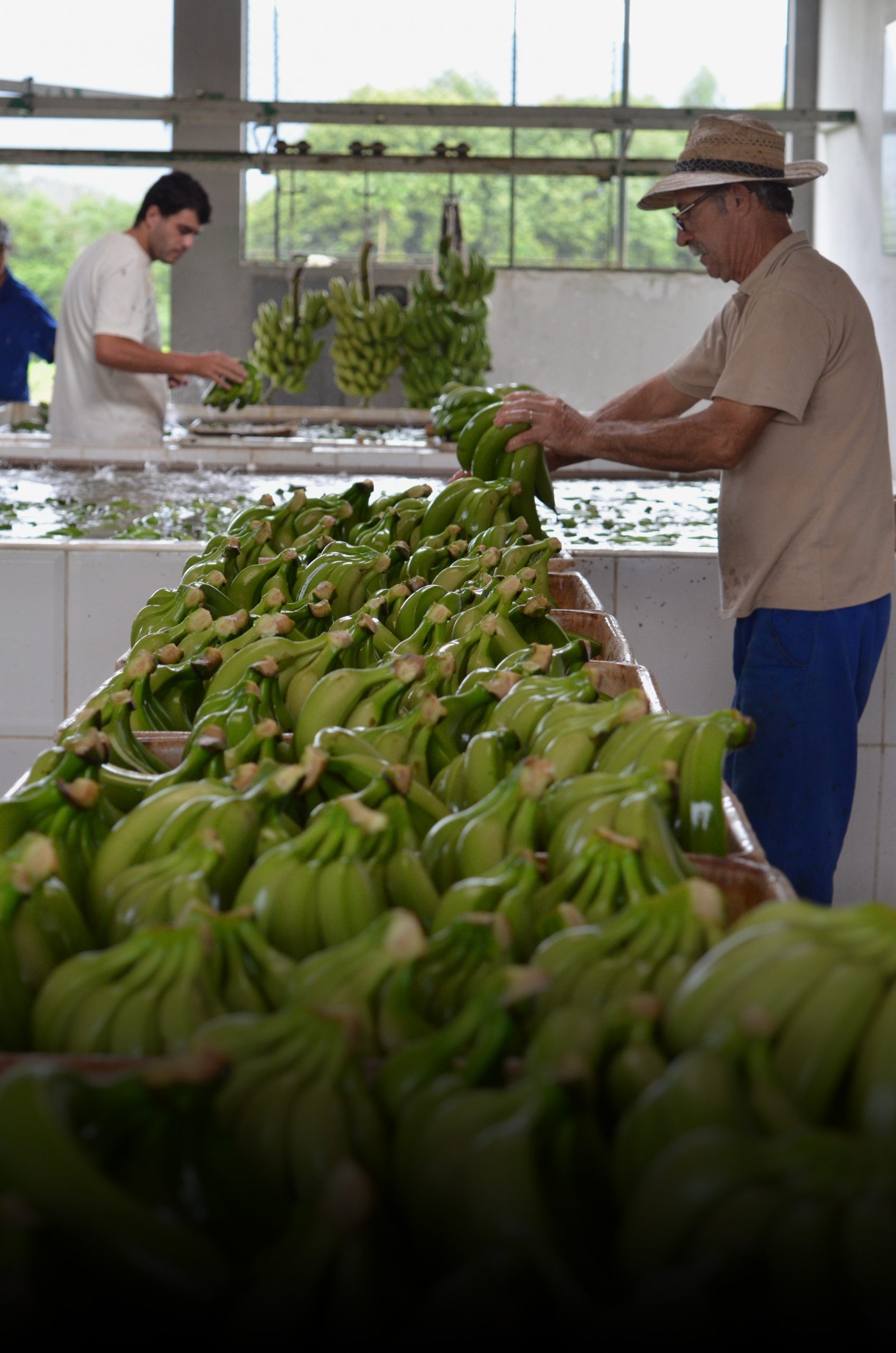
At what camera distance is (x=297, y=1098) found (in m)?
0.75

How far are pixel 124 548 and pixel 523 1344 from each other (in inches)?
111

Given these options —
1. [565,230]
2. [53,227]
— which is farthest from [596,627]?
[53,227]

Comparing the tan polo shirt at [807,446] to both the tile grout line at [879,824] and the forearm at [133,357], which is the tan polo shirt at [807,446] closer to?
the tile grout line at [879,824]

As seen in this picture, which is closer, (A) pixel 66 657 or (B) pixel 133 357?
(A) pixel 66 657

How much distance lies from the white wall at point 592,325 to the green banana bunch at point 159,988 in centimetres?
741

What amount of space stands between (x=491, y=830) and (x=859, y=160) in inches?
313

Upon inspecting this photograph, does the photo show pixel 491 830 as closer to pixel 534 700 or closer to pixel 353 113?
pixel 534 700

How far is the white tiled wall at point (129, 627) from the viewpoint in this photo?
3248mm

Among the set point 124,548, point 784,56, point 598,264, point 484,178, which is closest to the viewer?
point 124,548

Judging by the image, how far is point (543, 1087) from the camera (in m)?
0.71

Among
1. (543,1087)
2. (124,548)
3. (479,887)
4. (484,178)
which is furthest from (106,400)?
(484,178)

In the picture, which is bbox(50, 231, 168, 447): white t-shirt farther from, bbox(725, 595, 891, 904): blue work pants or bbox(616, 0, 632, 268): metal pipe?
bbox(616, 0, 632, 268): metal pipe

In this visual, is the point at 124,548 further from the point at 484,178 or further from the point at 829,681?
the point at 484,178

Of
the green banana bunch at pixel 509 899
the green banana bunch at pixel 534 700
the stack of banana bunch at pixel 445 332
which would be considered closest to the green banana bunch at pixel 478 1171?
the green banana bunch at pixel 509 899
